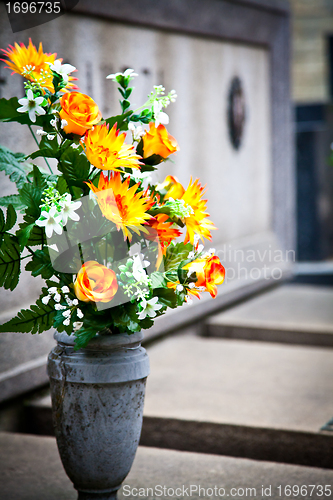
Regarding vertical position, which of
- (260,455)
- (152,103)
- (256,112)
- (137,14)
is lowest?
(260,455)

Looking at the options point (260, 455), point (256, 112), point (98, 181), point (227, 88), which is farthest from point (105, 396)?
point (256, 112)

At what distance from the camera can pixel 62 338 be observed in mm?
1680

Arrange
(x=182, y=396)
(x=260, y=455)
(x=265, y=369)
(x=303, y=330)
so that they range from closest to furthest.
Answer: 1. (x=260, y=455)
2. (x=182, y=396)
3. (x=265, y=369)
4. (x=303, y=330)

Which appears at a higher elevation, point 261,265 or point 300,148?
point 300,148

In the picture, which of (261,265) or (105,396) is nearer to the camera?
(105,396)

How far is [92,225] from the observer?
1.60 m

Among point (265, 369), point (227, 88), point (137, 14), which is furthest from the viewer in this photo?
point (227, 88)

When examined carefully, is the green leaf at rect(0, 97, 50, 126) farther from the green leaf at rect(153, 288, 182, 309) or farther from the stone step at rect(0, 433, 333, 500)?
the stone step at rect(0, 433, 333, 500)

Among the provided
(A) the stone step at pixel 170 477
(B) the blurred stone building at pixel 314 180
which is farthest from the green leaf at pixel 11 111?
(B) the blurred stone building at pixel 314 180

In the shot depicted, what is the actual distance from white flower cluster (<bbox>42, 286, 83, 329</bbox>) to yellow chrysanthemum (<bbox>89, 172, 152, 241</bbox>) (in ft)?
0.74

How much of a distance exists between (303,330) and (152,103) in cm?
297

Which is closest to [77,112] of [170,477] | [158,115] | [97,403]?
[158,115]

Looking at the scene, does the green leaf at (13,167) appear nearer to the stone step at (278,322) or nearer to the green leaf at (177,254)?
the green leaf at (177,254)

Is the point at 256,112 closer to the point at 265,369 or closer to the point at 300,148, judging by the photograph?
the point at 300,148
